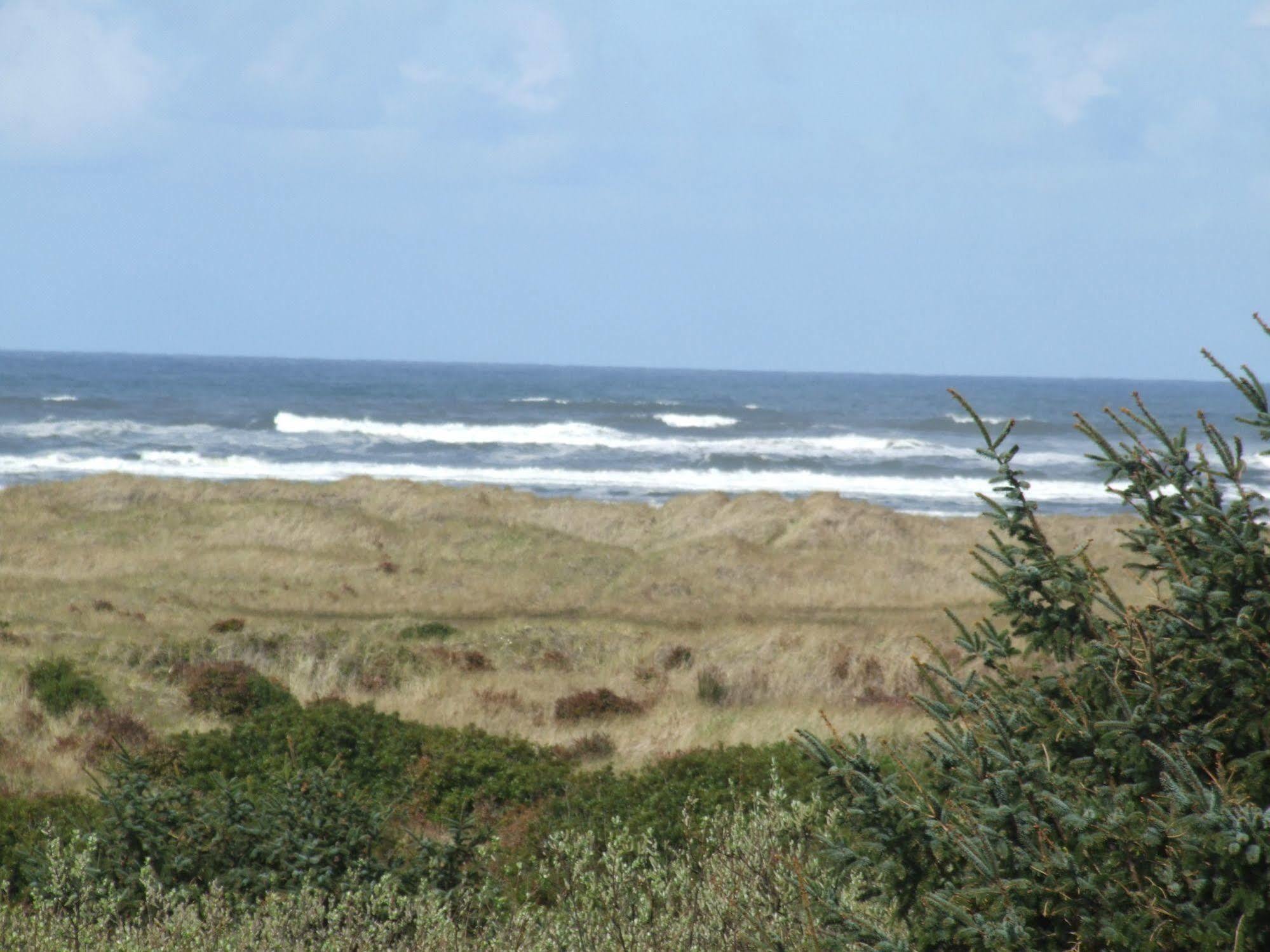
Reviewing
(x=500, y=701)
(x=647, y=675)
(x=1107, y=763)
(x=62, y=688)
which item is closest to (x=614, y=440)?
(x=647, y=675)

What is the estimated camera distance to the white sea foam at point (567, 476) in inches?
2170

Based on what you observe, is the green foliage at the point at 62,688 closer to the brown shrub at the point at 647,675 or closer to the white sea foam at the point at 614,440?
the brown shrub at the point at 647,675

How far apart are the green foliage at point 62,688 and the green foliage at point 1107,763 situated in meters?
12.0

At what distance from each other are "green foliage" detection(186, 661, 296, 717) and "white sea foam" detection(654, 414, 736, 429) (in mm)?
66128

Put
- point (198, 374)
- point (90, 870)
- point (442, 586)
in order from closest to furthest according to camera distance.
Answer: point (90, 870), point (442, 586), point (198, 374)

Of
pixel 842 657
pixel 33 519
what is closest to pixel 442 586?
pixel 842 657

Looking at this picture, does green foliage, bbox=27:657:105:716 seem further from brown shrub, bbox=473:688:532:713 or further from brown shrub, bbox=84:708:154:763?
brown shrub, bbox=473:688:532:713

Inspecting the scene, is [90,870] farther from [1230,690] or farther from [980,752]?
[1230,690]

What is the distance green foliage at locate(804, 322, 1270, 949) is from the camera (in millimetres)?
3162

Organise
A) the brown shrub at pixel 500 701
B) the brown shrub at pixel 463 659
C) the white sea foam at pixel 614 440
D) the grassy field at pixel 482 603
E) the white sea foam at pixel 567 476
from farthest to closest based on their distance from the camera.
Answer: the white sea foam at pixel 614 440 → the white sea foam at pixel 567 476 → the brown shrub at pixel 463 659 → the brown shrub at pixel 500 701 → the grassy field at pixel 482 603

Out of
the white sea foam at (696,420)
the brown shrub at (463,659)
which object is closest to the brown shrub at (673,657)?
the brown shrub at (463,659)

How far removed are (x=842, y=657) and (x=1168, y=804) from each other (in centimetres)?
1335

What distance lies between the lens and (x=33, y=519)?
30031 mm

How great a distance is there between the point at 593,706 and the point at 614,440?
58.6 m
